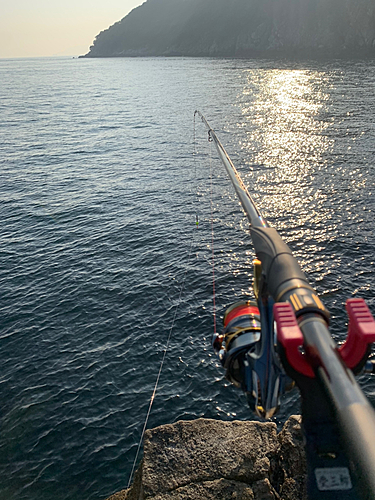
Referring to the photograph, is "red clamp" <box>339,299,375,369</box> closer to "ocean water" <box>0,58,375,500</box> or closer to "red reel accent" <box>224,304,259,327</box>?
"red reel accent" <box>224,304,259,327</box>

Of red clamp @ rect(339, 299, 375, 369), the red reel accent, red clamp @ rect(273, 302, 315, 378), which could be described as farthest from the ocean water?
red clamp @ rect(339, 299, 375, 369)

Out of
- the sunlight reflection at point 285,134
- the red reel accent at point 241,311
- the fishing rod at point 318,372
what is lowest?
the sunlight reflection at point 285,134

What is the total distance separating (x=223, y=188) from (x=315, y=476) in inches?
1318

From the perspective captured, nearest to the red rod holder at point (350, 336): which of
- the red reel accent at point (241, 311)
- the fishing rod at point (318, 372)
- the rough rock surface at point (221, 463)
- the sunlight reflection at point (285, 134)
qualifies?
the fishing rod at point (318, 372)

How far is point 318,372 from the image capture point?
3.67 metres

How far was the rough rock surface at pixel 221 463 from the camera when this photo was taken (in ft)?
36.0

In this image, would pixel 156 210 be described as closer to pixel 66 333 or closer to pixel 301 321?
pixel 66 333

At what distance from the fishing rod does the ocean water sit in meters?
11.3

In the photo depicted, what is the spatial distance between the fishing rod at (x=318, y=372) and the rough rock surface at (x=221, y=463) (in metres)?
6.32

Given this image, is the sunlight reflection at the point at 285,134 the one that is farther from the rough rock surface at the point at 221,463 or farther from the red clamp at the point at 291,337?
the red clamp at the point at 291,337

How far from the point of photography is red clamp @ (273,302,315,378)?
371 cm

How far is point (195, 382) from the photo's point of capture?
56.2ft

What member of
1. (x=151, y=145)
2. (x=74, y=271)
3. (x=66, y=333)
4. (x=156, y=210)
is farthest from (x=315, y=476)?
(x=151, y=145)

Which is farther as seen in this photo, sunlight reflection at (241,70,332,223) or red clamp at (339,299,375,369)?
sunlight reflection at (241,70,332,223)
